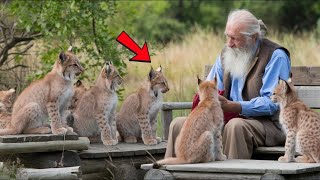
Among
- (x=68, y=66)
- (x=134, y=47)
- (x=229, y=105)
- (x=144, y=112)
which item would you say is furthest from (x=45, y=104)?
(x=134, y=47)

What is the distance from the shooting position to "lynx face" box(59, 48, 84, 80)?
880 cm

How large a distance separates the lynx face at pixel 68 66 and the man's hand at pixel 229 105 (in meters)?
1.61

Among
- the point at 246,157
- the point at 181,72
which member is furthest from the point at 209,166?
the point at 181,72

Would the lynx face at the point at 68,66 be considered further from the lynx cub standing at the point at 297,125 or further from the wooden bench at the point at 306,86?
the lynx cub standing at the point at 297,125

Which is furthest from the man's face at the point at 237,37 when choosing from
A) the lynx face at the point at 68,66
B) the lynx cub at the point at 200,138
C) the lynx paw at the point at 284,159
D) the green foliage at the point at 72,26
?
the green foliage at the point at 72,26

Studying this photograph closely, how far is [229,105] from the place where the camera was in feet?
26.6

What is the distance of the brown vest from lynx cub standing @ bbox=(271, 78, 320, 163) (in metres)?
0.39

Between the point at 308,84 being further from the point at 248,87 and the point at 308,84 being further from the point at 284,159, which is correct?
the point at 284,159

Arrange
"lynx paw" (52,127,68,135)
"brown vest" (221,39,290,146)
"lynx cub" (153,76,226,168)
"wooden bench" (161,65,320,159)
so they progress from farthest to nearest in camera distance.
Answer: "wooden bench" (161,65,320,159)
"lynx paw" (52,127,68,135)
"brown vest" (221,39,290,146)
"lynx cub" (153,76,226,168)

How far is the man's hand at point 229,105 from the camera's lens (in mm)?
8023

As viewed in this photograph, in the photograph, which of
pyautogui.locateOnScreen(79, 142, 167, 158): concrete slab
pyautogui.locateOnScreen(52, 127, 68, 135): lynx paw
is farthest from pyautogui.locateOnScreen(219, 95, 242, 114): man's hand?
pyautogui.locateOnScreen(52, 127, 68, 135): lynx paw

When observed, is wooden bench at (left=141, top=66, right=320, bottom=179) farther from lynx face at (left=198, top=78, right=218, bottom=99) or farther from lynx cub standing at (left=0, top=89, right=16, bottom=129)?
lynx cub standing at (left=0, top=89, right=16, bottom=129)

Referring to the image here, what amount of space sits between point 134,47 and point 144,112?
8.00 ft

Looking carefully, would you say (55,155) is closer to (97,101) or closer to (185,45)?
(97,101)
